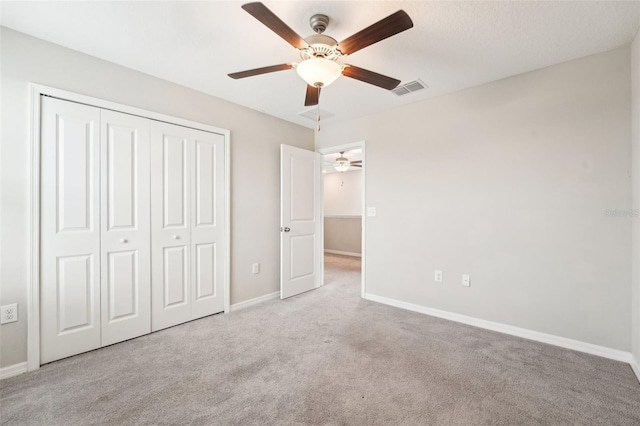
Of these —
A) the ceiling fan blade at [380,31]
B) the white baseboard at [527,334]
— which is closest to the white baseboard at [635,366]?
the white baseboard at [527,334]

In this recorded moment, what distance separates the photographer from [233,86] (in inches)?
112

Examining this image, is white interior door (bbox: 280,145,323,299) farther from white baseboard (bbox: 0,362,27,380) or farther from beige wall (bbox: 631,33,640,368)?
beige wall (bbox: 631,33,640,368)

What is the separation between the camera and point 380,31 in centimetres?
148

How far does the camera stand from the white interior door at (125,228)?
236 cm

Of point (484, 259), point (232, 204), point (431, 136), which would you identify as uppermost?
point (431, 136)

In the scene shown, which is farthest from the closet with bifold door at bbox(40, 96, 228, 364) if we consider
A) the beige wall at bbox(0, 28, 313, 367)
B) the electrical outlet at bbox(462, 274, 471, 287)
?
the electrical outlet at bbox(462, 274, 471, 287)

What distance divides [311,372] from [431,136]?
2.75 meters

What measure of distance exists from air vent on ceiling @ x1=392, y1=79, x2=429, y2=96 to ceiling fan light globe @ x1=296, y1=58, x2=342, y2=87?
52.5 inches

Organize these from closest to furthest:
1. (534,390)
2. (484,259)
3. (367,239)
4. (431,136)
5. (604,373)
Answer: (534,390), (604,373), (484,259), (431,136), (367,239)

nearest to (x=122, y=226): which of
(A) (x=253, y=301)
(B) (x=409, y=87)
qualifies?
(A) (x=253, y=301)

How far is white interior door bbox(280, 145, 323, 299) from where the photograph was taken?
3686 millimetres

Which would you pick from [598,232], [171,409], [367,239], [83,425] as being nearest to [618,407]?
[598,232]

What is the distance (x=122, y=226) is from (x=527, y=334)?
3898 millimetres

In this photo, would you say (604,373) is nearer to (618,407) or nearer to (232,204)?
(618,407)
